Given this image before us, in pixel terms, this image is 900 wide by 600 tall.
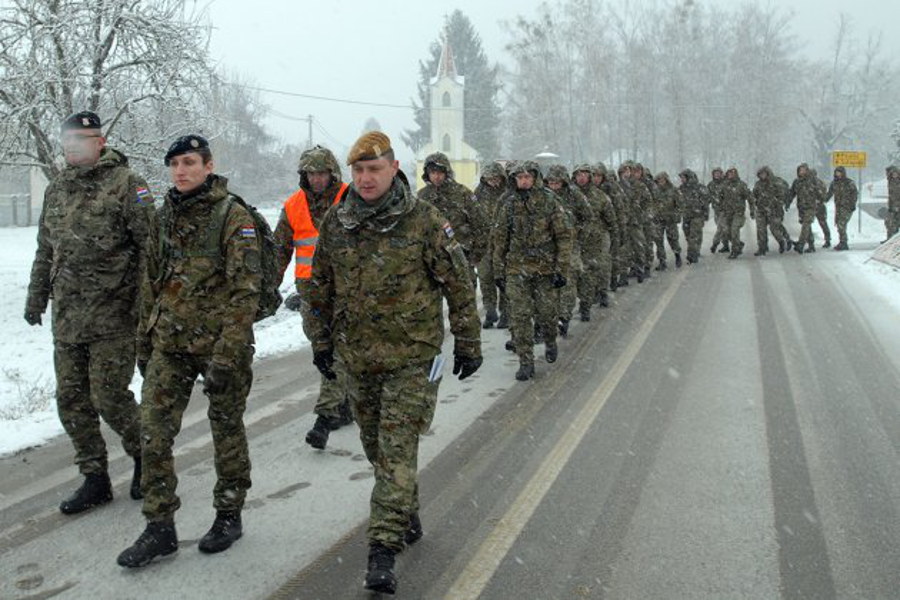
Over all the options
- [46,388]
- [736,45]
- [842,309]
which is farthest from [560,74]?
[46,388]

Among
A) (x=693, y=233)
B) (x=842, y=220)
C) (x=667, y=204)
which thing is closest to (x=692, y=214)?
(x=693, y=233)

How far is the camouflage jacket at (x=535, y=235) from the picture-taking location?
7918 millimetres

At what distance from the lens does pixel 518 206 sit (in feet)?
26.9

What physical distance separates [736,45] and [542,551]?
60.5 meters

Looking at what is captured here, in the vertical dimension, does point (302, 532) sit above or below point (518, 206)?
below

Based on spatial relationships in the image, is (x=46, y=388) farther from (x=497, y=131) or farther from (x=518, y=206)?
(x=497, y=131)

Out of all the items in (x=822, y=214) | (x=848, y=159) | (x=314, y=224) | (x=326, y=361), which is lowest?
(x=326, y=361)

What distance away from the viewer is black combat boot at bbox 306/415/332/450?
5781 mm

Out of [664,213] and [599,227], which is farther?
[664,213]

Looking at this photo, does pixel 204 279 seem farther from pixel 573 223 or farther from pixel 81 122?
pixel 573 223

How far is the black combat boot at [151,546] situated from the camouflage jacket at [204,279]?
0.91m

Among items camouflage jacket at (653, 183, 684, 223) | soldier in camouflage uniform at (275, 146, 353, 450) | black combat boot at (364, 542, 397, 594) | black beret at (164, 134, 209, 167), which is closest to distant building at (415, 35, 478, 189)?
camouflage jacket at (653, 183, 684, 223)

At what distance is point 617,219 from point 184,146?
9729 millimetres

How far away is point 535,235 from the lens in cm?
802
